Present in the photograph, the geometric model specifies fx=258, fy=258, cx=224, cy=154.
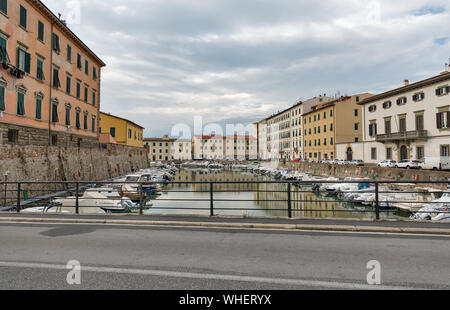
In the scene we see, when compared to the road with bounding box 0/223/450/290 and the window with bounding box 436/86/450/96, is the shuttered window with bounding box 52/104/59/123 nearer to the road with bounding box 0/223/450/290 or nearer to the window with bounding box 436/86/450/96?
the road with bounding box 0/223/450/290

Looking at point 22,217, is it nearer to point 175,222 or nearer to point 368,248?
point 175,222

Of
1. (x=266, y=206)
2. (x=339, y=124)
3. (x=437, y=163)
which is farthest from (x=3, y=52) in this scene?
(x=339, y=124)

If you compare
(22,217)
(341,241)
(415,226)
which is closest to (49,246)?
(22,217)

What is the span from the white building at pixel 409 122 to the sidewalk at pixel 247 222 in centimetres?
3390

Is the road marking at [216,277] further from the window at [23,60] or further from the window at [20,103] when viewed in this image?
the window at [23,60]

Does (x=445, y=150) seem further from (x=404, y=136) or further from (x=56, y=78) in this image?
(x=56, y=78)

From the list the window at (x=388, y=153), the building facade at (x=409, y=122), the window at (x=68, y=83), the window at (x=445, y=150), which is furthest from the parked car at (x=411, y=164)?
the window at (x=68, y=83)

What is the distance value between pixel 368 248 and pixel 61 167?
2826 centimetres

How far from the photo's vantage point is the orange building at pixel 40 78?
20312 mm

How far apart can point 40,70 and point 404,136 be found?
4606 centimetres

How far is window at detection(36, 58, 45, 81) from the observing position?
24.0m

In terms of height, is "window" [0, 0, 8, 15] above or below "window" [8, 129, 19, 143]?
above

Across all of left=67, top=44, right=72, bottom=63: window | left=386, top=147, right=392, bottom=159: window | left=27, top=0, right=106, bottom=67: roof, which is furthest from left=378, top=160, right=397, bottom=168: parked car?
left=27, top=0, right=106, bottom=67: roof

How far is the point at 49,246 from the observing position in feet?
19.7
